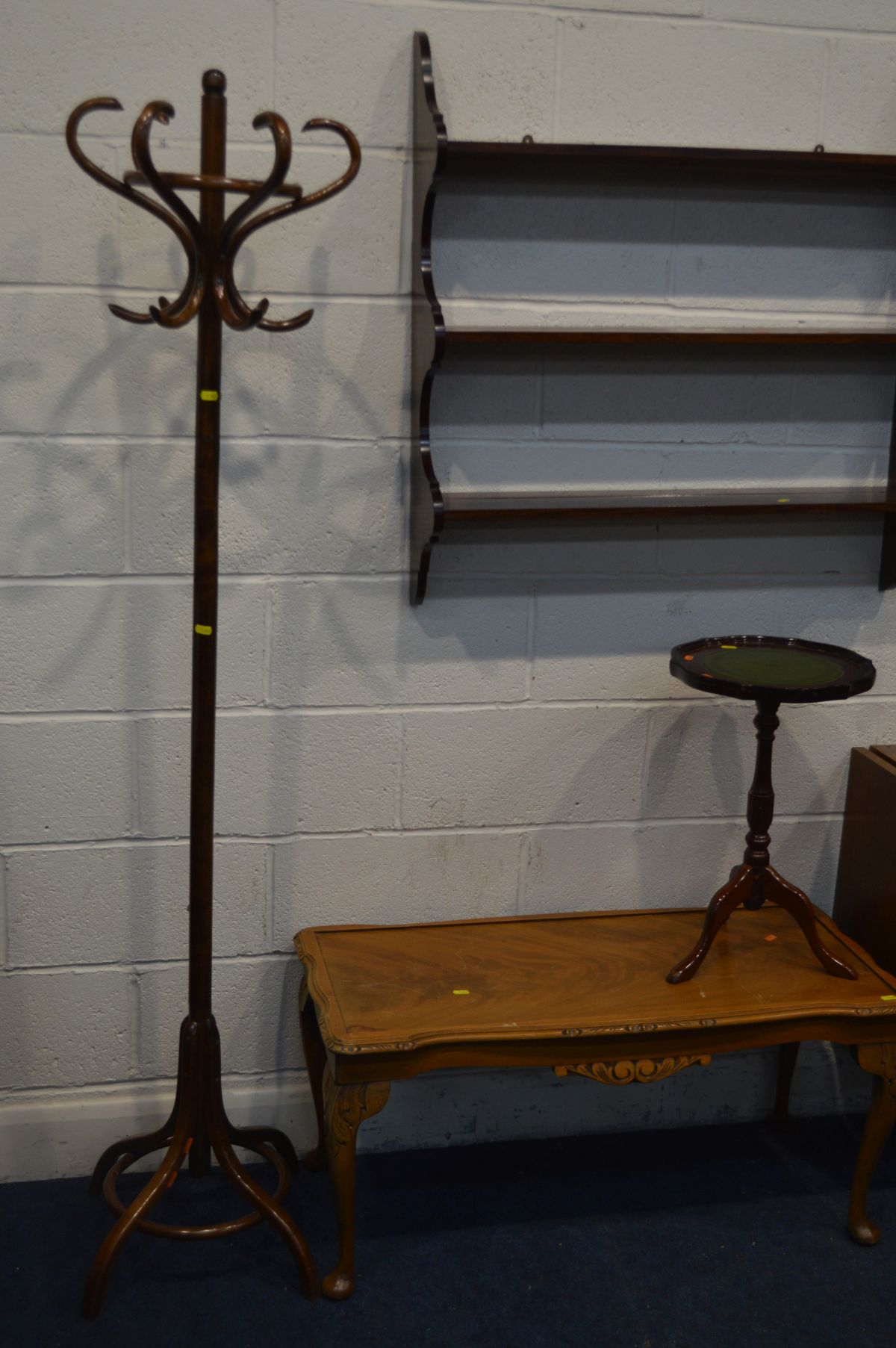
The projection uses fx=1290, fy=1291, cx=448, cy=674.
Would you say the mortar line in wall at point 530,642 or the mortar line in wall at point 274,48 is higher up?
the mortar line in wall at point 274,48

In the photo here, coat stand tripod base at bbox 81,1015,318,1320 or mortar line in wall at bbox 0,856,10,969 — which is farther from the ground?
mortar line in wall at bbox 0,856,10,969

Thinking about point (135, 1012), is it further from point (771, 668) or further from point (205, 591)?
point (771, 668)

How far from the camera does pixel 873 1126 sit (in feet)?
7.48

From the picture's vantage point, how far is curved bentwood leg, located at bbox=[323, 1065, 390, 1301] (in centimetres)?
206

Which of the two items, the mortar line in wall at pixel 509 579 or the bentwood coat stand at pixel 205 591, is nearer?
Answer: the bentwood coat stand at pixel 205 591

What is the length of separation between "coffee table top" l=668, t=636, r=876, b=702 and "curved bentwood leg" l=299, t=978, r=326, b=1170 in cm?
90

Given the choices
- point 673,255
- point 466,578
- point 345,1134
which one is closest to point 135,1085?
point 345,1134

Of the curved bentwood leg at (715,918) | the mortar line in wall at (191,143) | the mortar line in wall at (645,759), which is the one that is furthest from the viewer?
the mortar line in wall at (645,759)

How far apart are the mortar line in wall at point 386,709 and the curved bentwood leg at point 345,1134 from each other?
2.07 ft

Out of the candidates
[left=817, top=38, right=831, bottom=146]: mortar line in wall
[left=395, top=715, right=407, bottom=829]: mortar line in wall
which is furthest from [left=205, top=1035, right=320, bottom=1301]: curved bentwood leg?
[left=817, top=38, right=831, bottom=146]: mortar line in wall

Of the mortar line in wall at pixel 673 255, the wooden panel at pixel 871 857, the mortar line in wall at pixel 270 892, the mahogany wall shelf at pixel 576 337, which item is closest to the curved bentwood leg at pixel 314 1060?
the mortar line in wall at pixel 270 892

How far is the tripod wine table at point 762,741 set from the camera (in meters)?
2.17

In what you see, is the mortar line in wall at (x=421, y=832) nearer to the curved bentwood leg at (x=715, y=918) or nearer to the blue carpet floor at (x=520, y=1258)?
the curved bentwood leg at (x=715, y=918)

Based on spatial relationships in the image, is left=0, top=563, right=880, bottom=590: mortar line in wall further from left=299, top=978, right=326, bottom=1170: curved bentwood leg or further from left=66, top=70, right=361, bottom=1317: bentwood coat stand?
left=299, top=978, right=326, bottom=1170: curved bentwood leg
